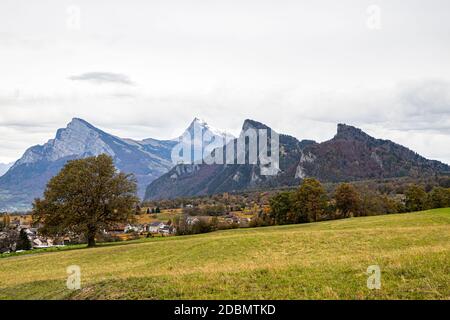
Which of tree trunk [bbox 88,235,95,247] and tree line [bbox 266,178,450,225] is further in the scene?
tree line [bbox 266,178,450,225]

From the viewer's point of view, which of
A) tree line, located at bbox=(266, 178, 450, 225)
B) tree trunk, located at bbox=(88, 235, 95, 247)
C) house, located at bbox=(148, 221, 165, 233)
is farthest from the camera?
house, located at bbox=(148, 221, 165, 233)

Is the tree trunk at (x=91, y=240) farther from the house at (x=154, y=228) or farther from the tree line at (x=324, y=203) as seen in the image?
the house at (x=154, y=228)

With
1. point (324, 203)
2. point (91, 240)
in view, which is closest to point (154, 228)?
point (324, 203)

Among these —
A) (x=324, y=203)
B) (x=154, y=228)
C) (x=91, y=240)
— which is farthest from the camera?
(x=154, y=228)

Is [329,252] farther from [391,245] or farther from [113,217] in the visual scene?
[113,217]

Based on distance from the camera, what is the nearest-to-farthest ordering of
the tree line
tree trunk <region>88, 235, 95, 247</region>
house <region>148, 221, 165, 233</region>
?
tree trunk <region>88, 235, 95, 247</region> < the tree line < house <region>148, 221, 165, 233</region>

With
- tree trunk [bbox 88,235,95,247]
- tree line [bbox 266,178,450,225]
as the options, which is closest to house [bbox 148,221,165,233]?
tree line [bbox 266,178,450,225]

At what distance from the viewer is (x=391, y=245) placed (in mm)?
30891

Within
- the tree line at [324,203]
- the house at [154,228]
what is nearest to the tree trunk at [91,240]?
the tree line at [324,203]

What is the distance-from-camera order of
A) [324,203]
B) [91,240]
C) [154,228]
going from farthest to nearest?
[154,228] → [324,203] → [91,240]

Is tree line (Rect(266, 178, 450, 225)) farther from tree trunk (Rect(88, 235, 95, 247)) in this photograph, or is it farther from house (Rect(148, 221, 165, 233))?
house (Rect(148, 221, 165, 233))

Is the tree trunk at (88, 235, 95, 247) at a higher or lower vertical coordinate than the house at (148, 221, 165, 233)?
higher

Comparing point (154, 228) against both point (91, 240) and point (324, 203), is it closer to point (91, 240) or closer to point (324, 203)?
point (324, 203)

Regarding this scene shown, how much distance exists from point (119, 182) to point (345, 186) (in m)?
53.0
